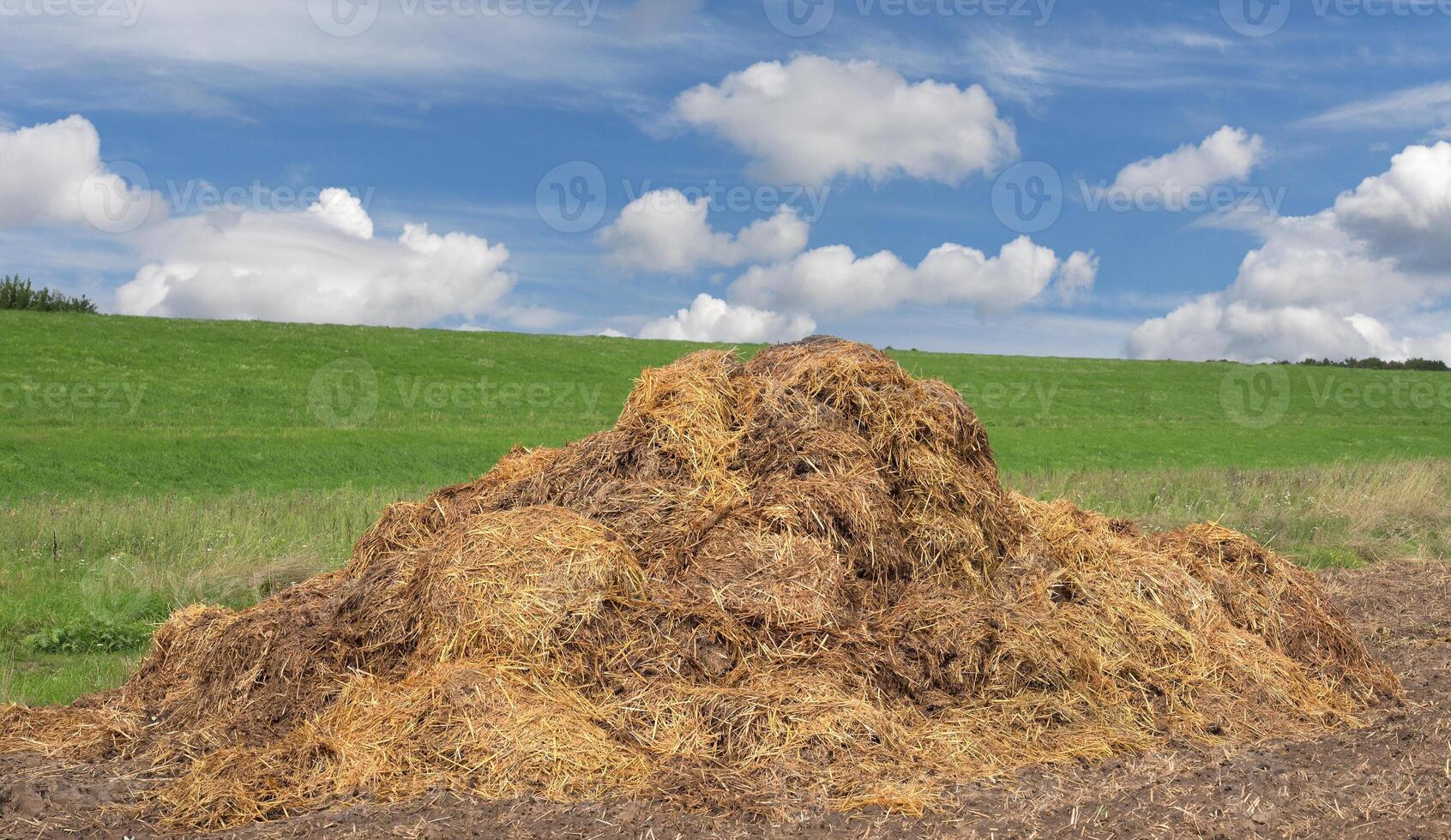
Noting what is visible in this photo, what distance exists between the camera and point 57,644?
9.04 metres

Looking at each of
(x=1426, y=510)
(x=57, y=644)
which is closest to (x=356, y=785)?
(x=57, y=644)

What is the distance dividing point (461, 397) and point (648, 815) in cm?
3205

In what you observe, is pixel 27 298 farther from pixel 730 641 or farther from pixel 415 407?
pixel 730 641

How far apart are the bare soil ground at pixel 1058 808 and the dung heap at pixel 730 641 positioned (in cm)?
20

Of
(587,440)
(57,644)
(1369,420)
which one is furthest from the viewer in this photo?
(1369,420)

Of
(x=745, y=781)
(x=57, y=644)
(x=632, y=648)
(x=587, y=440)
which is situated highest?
(x=587, y=440)

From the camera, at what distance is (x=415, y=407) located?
33.4m

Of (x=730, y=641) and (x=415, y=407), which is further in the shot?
(x=415, y=407)

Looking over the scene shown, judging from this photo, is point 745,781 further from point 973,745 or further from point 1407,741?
point 1407,741

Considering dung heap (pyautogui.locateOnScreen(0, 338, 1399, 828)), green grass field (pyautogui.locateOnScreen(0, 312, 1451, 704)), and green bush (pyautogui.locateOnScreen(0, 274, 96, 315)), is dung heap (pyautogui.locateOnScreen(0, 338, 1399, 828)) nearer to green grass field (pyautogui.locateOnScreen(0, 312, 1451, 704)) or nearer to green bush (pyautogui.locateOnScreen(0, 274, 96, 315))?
green grass field (pyautogui.locateOnScreen(0, 312, 1451, 704))

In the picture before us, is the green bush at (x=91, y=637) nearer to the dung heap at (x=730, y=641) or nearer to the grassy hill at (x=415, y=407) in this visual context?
the dung heap at (x=730, y=641)

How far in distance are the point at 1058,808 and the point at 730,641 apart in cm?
204

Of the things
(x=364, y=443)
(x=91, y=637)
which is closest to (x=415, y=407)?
(x=364, y=443)

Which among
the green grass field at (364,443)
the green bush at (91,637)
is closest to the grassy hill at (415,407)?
the green grass field at (364,443)
